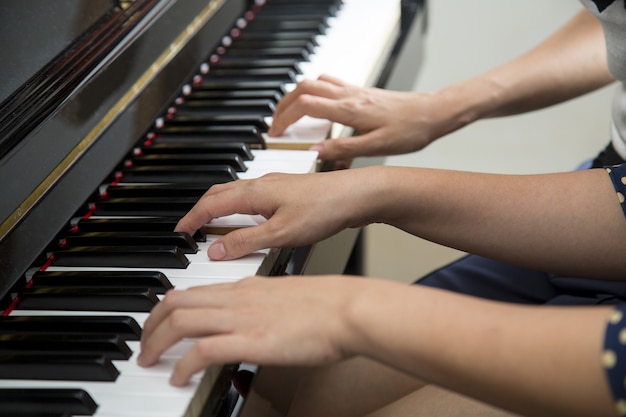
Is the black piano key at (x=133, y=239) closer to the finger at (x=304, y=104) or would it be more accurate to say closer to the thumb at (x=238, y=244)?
the thumb at (x=238, y=244)

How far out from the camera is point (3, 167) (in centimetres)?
96

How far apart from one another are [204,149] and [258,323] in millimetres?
554

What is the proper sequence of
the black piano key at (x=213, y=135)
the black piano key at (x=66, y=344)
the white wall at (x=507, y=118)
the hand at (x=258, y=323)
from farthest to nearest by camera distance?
1. the white wall at (x=507, y=118)
2. the black piano key at (x=213, y=135)
3. the black piano key at (x=66, y=344)
4. the hand at (x=258, y=323)

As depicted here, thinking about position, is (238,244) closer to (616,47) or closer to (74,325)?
(74,325)

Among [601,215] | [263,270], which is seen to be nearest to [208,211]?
[263,270]

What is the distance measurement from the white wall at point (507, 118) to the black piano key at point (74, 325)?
1852 millimetres

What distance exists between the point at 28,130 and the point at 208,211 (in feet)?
0.78

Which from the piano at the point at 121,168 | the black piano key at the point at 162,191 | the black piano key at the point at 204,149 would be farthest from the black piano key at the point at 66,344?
the black piano key at the point at 204,149

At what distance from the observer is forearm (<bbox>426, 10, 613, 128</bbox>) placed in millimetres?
1532

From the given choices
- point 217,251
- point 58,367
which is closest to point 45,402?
point 58,367

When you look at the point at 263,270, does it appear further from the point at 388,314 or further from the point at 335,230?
the point at 388,314

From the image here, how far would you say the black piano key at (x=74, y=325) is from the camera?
889 mm

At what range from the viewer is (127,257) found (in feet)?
3.34

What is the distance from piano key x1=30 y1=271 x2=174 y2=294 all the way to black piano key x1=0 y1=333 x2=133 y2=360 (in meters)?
0.09
